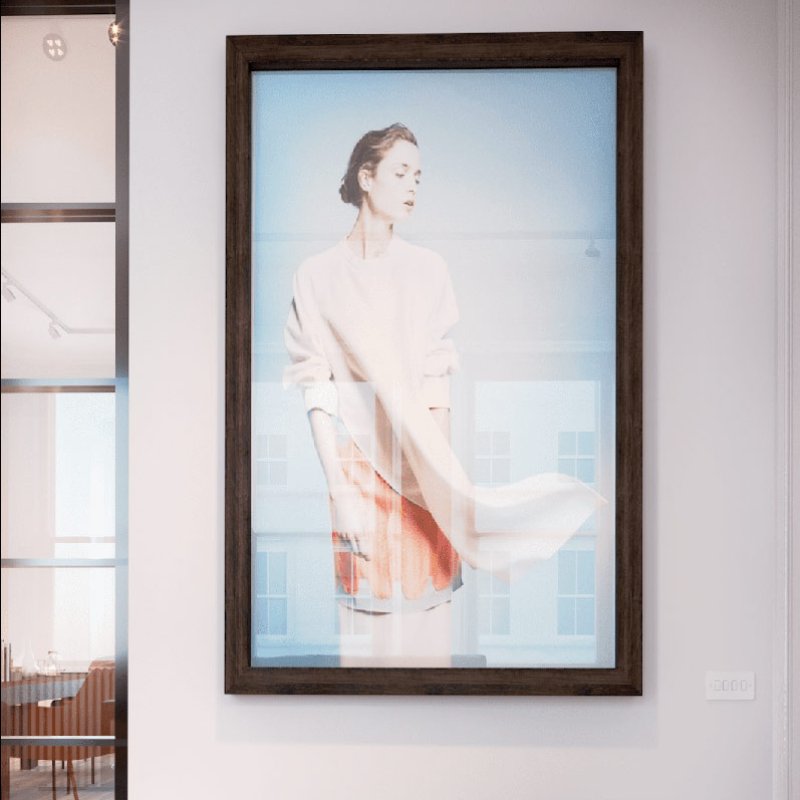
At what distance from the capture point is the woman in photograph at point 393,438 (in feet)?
5.67

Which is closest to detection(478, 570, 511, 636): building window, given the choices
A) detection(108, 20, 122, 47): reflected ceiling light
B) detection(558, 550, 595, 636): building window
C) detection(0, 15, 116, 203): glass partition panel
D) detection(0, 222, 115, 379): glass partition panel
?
detection(558, 550, 595, 636): building window

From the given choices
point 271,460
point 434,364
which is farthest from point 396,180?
point 271,460

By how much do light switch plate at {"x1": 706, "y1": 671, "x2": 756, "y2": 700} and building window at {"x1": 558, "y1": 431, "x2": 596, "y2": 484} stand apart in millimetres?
499

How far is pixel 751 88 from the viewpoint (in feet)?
5.80

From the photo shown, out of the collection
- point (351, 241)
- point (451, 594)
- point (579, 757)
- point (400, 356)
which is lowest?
point (579, 757)

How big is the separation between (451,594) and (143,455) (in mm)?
737

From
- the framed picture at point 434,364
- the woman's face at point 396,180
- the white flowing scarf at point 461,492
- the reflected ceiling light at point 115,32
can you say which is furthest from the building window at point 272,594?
the reflected ceiling light at point 115,32

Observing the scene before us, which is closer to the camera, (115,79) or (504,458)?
(504,458)

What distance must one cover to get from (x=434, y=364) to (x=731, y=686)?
3.08 feet

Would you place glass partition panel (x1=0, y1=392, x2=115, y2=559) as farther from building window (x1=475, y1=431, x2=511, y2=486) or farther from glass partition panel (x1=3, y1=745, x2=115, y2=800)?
building window (x1=475, y1=431, x2=511, y2=486)

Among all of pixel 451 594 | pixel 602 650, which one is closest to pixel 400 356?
pixel 451 594

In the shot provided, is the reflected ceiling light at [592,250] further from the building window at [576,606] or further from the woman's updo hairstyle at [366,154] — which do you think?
the building window at [576,606]

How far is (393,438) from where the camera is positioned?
174 cm

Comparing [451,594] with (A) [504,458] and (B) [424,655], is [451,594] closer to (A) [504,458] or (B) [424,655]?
(B) [424,655]
